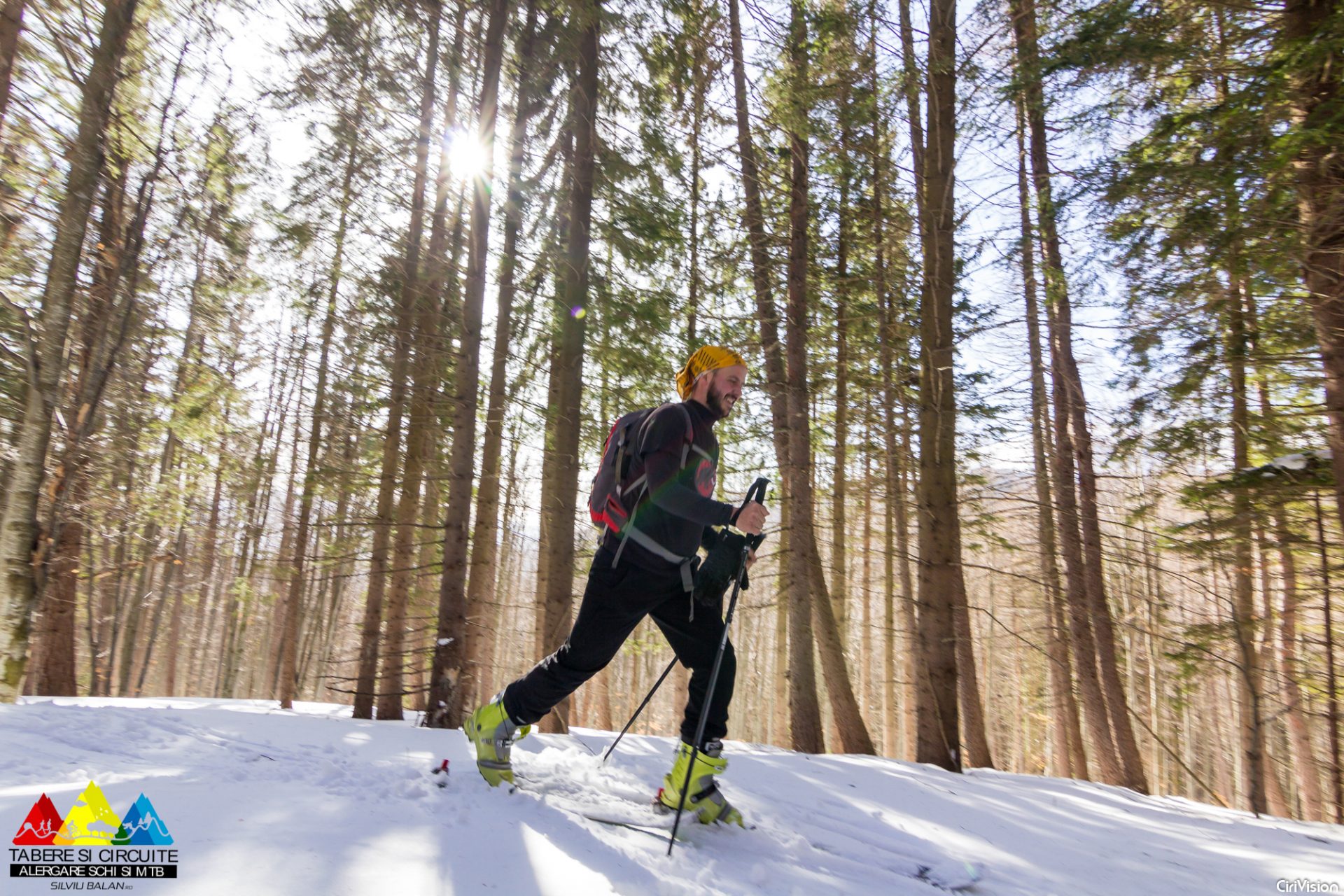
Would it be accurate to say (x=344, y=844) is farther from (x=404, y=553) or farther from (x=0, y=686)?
(x=404, y=553)

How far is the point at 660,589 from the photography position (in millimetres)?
3107

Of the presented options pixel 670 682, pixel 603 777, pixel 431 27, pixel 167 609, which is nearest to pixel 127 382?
pixel 431 27

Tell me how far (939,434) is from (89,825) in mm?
6253

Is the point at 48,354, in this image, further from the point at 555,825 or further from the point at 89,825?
the point at 555,825

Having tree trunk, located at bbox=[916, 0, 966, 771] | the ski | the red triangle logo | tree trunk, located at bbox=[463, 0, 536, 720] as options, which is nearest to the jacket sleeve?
the ski

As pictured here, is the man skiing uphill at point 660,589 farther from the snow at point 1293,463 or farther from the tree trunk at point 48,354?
the snow at point 1293,463

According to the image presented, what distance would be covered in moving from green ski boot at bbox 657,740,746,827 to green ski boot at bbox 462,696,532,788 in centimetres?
72

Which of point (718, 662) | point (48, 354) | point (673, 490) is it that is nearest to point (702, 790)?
point (718, 662)

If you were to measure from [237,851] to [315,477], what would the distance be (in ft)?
27.5

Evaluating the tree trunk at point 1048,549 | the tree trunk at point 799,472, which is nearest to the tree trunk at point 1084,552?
the tree trunk at point 1048,549

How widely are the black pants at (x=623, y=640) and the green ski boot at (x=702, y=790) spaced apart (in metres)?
0.08

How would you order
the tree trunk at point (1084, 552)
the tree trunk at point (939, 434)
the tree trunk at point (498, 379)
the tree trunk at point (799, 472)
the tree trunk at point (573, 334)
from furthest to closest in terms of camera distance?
the tree trunk at point (1084, 552), the tree trunk at point (799, 472), the tree trunk at point (498, 379), the tree trunk at point (573, 334), the tree trunk at point (939, 434)

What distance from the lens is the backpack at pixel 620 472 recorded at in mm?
3123

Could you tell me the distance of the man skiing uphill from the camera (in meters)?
2.97
